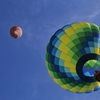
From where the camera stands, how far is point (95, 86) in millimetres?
23953

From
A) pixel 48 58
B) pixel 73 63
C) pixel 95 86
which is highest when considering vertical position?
pixel 48 58

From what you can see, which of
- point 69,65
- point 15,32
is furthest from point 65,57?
point 15,32

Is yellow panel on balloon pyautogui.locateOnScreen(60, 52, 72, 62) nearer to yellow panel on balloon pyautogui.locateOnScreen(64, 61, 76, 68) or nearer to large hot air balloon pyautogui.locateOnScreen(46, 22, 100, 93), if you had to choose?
large hot air balloon pyautogui.locateOnScreen(46, 22, 100, 93)

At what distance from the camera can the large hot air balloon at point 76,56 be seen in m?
23.3

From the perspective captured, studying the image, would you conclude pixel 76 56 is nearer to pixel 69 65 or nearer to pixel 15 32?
pixel 69 65

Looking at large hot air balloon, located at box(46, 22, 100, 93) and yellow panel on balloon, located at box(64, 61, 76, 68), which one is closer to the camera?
large hot air balloon, located at box(46, 22, 100, 93)

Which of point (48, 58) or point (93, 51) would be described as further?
point (48, 58)

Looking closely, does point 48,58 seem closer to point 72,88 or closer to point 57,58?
point 57,58

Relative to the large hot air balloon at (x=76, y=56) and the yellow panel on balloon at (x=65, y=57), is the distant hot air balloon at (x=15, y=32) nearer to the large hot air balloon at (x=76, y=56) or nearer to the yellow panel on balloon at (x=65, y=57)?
the large hot air balloon at (x=76, y=56)

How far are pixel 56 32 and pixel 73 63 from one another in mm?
2567

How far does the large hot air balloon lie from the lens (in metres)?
23.3

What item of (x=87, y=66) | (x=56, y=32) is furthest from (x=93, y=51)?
(x=56, y=32)

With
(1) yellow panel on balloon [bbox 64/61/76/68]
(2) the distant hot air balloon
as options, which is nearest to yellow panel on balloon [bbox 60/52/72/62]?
(1) yellow panel on balloon [bbox 64/61/76/68]

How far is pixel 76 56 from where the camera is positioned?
23391 mm
